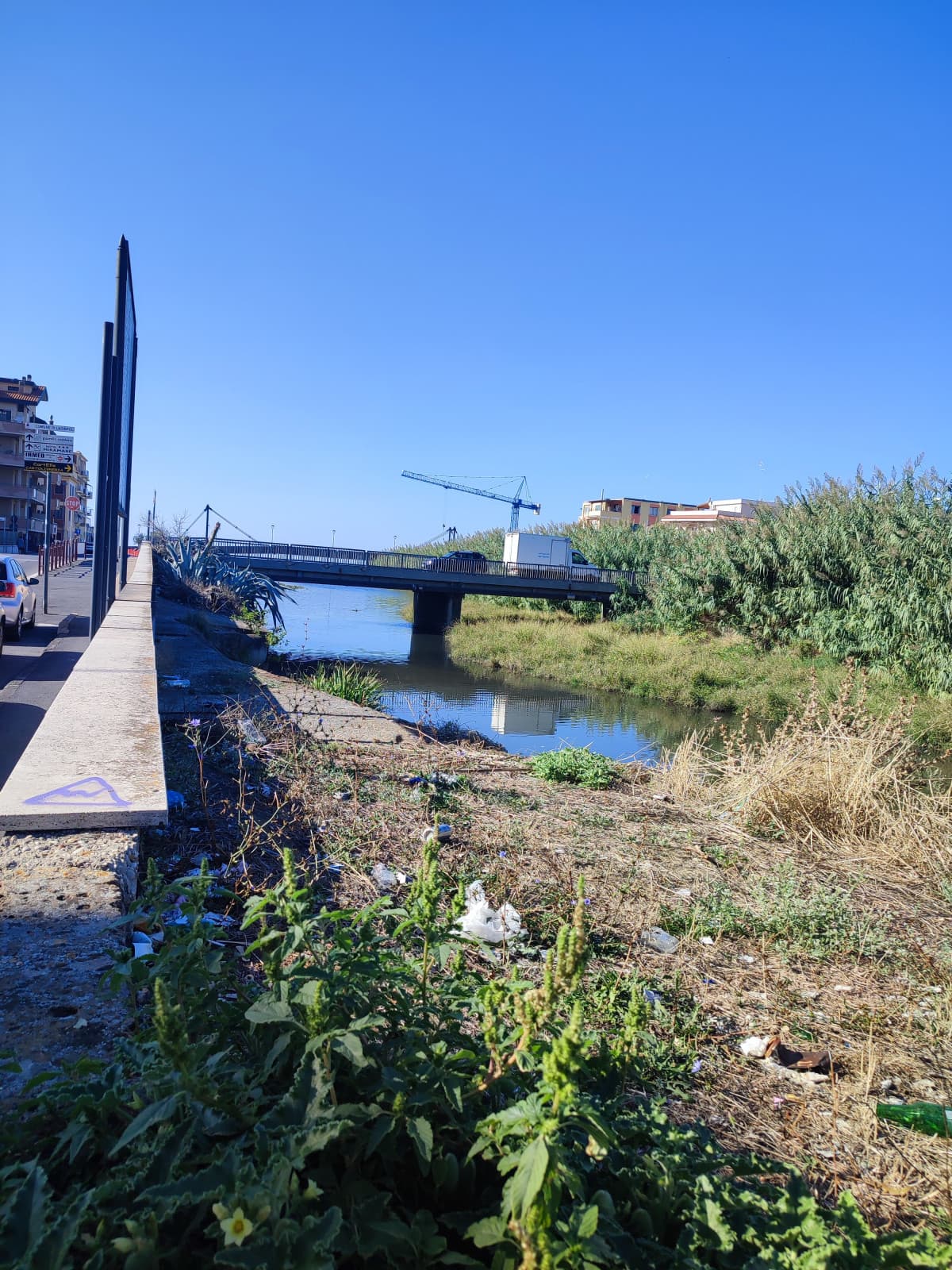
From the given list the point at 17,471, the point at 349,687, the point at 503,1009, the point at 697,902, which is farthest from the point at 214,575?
the point at 17,471

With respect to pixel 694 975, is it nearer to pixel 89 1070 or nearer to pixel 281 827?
pixel 281 827

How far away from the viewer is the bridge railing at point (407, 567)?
3359 centimetres

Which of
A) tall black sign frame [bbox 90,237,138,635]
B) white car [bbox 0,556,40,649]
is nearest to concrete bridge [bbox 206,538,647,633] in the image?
white car [bbox 0,556,40,649]

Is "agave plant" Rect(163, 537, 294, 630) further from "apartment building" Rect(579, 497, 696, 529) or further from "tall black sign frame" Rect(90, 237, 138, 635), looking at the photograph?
"apartment building" Rect(579, 497, 696, 529)

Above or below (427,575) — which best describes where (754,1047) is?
below

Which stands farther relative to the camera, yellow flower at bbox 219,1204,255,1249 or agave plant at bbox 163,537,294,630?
agave plant at bbox 163,537,294,630

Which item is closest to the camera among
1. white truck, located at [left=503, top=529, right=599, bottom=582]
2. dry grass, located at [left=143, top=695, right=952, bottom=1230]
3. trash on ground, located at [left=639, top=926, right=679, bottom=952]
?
dry grass, located at [left=143, top=695, right=952, bottom=1230]

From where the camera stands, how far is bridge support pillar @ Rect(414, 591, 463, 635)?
40.3 meters

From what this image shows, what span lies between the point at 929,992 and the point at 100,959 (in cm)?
353

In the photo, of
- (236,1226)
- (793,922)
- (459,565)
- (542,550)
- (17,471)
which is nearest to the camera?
(236,1226)

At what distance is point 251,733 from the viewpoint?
652cm

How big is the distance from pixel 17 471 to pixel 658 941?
6960 centimetres

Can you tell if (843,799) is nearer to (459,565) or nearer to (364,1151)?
(364,1151)

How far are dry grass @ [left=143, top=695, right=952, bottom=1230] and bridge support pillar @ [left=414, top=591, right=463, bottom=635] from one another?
3320 centimetres
